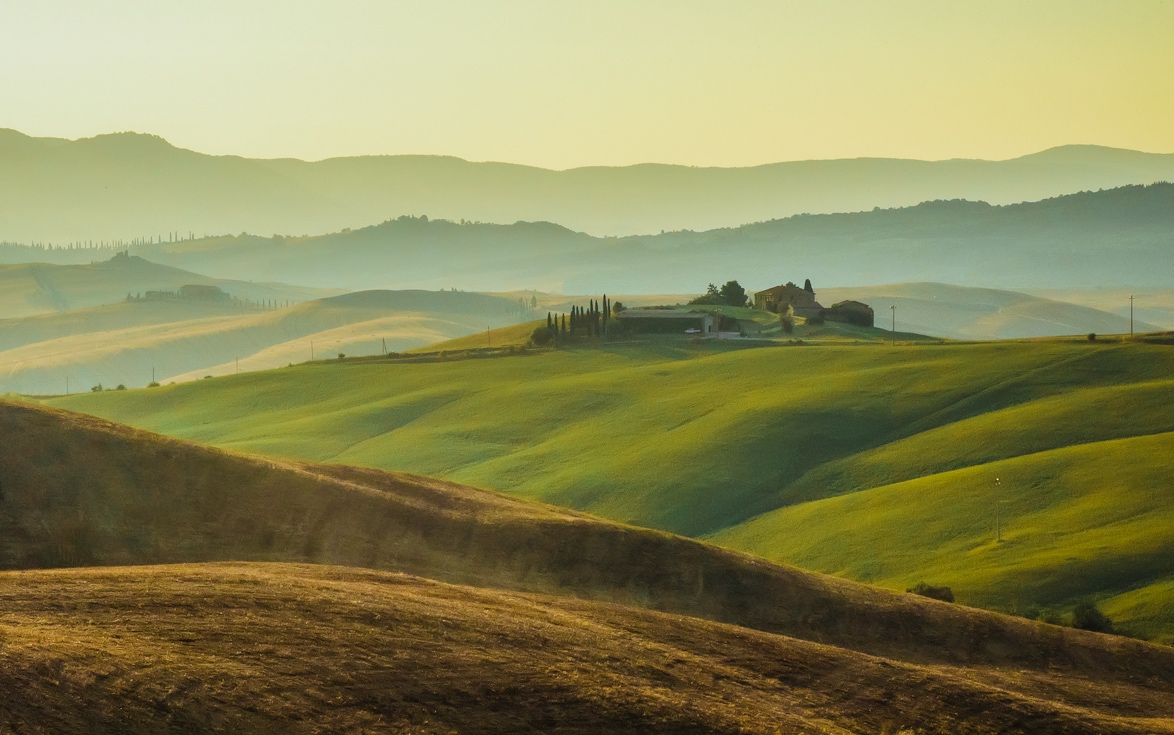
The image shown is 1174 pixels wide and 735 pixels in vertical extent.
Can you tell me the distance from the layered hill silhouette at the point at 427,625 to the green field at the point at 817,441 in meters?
16.8

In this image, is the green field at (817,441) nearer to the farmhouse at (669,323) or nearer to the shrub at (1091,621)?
the shrub at (1091,621)

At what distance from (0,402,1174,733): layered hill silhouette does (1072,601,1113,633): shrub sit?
6.38 m

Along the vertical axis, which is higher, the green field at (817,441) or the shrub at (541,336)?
the shrub at (541,336)

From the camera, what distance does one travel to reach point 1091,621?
6062 centimetres

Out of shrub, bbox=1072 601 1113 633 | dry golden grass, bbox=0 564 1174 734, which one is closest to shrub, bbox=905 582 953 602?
shrub, bbox=1072 601 1113 633

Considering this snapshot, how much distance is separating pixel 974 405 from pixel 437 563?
228ft

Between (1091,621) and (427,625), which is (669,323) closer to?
(1091,621)

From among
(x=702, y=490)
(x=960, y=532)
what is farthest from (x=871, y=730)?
(x=702, y=490)

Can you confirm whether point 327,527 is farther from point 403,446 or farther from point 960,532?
point 403,446

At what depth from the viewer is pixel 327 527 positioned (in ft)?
175

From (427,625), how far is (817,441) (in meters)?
75.7

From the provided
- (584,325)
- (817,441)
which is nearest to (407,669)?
(817,441)

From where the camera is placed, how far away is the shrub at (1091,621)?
6059 cm

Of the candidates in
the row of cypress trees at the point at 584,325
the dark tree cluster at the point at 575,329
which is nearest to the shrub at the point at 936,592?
the dark tree cluster at the point at 575,329
